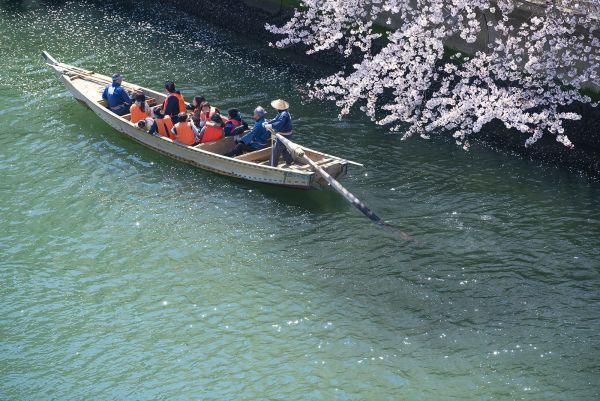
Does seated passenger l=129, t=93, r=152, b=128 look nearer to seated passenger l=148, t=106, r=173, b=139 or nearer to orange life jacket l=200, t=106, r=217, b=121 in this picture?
seated passenger l=148, t=106, r=173, b=139

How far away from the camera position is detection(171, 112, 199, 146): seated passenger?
23172 mm

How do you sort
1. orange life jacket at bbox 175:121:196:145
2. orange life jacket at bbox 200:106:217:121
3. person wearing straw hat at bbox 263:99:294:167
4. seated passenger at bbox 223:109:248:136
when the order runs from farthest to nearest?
1. orange life jacket at bbox 200:106:217:121
2. seated passenger at bbox 223:109:248:136
3. orange life jacket at bbox 175:121:196:145
4. person wearing straw hat at bbox 263:99:294:167

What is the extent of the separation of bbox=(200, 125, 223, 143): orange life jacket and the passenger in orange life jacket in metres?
1.37

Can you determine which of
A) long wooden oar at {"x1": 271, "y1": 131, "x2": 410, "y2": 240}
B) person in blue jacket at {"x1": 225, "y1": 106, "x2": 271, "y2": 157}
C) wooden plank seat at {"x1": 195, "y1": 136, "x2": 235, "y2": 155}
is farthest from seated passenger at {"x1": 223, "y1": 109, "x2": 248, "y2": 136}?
long wooden oar at {"x1": 271, "y1": 131, "x2": 410, "y2": 240}

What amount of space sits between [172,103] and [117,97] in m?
1.90

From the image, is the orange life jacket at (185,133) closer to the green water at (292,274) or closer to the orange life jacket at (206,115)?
the orange life jacket at (206,115)

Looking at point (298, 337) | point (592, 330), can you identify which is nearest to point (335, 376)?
point (298, 337)

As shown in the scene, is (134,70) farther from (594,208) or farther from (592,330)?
(592,330)

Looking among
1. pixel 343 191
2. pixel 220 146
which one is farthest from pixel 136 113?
pixel 343 191

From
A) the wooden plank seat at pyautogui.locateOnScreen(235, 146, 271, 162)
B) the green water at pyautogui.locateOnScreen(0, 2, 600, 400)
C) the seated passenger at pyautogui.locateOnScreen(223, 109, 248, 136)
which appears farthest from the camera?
the seated passenger at pyautogui.locateOnScreen(223, 109, 248, 136)

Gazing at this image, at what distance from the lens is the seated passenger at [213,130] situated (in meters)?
23.2

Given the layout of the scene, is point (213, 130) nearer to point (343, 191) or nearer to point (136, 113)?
point (136, 113)

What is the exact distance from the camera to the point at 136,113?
24297 mm

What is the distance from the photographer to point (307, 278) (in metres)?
19.0
